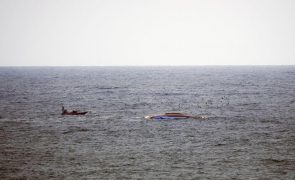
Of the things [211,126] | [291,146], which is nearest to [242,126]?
[211,126]

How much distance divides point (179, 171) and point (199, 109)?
52948mm

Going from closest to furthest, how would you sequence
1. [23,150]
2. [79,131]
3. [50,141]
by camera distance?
[23,150]
[50,141]
[79,131]

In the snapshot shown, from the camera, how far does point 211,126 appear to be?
69312 mm

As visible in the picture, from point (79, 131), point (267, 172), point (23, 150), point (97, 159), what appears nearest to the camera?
point (267, 172)

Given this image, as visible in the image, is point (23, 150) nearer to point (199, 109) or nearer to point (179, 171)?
point (179, 171)

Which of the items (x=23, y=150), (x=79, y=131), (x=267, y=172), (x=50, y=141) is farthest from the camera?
(x=79, y=131)

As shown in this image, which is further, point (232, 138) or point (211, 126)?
point (211, 126)

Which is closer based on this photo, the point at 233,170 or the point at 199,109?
the point at 233,170

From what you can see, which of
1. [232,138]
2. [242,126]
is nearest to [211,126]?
[242,126]

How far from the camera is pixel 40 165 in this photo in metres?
44.7

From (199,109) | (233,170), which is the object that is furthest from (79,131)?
(199,109)

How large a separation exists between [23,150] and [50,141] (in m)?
5.88

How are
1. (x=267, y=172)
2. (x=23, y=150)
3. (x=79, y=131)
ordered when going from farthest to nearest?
1. (x=79, y=131)
2. (x=23, y=150)
3. (x=267, y=172)

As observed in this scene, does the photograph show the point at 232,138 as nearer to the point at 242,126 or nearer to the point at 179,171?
the point at 242,126
